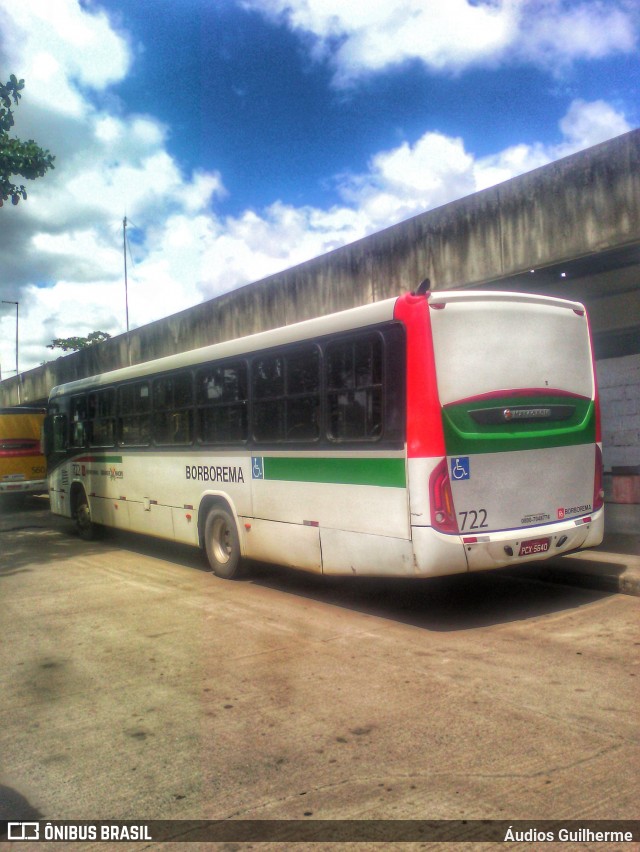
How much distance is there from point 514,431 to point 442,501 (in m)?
1.05

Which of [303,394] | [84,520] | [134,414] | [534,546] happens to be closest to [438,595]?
[534,546]

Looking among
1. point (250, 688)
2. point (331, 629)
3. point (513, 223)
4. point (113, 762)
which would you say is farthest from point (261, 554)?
point (513, 223)

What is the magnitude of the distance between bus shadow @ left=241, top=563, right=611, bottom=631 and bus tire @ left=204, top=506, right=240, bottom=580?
0.28 meters

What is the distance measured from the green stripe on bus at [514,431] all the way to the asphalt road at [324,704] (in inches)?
61.6

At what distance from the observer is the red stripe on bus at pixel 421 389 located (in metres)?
6.62

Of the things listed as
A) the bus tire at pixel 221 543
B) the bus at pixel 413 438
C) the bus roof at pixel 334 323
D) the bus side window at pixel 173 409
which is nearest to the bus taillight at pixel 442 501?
the bus at pixel 413 438

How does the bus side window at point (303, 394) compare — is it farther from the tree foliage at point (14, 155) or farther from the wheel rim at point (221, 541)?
the tree foliage at point (14, 155)

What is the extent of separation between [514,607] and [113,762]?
14.9ft

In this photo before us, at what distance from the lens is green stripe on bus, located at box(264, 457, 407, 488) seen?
273 inches

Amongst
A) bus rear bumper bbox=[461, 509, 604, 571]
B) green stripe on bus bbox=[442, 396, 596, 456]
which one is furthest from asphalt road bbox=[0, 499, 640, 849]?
green stripe on bus bbox=[442, 396, 596, 456]

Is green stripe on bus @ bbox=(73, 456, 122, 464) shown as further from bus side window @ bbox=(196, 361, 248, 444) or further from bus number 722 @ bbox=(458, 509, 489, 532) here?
bus number 722 @ bbox=(458, 509, 489, 532)

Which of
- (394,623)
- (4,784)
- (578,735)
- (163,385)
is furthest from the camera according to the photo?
(163,385)

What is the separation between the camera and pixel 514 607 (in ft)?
25.1

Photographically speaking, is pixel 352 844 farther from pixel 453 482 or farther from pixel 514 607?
pixel 514 607
